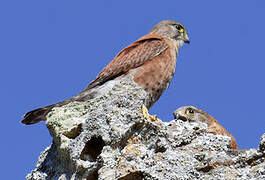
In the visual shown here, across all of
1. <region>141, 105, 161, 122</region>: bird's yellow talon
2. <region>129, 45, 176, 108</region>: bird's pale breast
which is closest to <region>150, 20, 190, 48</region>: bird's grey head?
<region>129, 45, 176, 108</region>: bird's pale breast

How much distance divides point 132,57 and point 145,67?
0.39 meters

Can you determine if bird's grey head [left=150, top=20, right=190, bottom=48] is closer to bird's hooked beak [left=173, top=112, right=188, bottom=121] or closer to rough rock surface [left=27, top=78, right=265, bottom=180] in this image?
bird's hooked beak [left=173, top=112, right=188, bottom=121]

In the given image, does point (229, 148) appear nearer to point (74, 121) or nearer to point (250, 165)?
point (250, 165)

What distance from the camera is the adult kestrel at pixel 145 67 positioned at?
7.11 metres

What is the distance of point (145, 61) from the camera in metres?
7.64

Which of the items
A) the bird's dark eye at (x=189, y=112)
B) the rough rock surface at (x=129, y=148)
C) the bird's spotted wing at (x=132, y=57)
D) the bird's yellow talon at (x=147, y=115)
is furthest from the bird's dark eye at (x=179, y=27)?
the bird's yellow talon at (x=147, y=115)

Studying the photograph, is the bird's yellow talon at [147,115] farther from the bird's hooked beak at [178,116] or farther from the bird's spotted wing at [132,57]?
the bird's hooked beak at [178,116]

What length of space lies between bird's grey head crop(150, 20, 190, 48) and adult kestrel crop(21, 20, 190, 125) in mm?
568

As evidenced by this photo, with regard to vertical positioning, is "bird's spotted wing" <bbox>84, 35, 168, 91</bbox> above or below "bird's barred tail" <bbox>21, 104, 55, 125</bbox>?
above

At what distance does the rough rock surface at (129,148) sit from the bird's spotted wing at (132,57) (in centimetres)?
228

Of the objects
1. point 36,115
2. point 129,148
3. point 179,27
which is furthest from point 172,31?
point 129,148

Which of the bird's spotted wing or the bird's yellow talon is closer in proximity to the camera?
the bird's yellow talon

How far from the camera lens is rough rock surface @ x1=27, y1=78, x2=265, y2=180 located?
3924 millimetres

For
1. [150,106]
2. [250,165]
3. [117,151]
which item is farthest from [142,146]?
[150,106]
